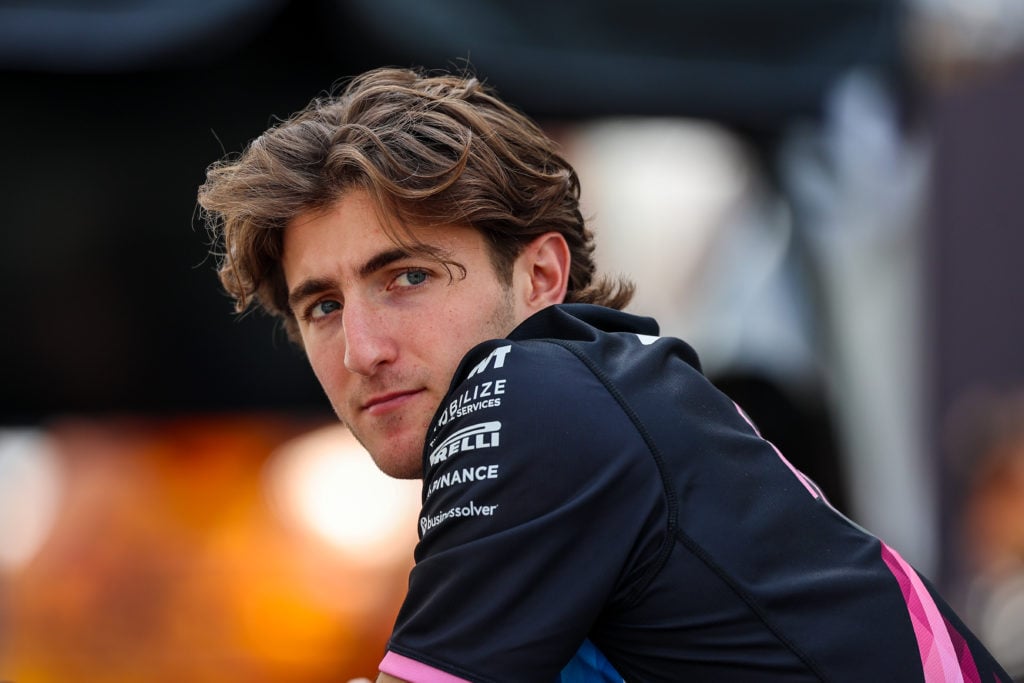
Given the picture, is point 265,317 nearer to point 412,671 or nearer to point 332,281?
point 332,281

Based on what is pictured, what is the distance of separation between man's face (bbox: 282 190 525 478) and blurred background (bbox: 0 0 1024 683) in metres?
1.87

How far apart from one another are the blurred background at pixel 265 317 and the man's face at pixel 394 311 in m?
1.87

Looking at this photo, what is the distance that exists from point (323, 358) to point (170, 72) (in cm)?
238

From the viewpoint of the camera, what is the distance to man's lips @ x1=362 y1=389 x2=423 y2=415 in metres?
2.12

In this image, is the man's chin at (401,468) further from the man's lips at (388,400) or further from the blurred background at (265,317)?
the blurred background at (265,317)

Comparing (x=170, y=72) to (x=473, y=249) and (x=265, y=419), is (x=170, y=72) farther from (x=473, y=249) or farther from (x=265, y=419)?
(x=473, y=249)

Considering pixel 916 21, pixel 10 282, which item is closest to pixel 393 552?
pixel 10 282

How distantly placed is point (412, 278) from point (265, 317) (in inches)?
92.3

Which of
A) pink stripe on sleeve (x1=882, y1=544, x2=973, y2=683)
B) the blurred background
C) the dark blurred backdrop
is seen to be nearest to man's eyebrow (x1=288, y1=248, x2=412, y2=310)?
pink stripe on sleeve (x1=882, y1=544, x2=973, y2=683)

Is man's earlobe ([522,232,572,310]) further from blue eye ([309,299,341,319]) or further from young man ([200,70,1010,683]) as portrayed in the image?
blue eye ([309,299,341,319])

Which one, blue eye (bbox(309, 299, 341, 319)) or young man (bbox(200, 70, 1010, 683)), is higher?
blue eye (bbox(309, 299, 341, 319))

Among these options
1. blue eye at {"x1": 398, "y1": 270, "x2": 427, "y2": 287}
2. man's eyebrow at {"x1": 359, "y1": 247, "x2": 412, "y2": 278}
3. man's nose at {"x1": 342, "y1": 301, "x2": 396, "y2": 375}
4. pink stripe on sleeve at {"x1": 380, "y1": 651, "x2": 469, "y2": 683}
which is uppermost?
man's eyebrow at {"x1": 359, "y1": 247, "x2": 412, "y2": 278}

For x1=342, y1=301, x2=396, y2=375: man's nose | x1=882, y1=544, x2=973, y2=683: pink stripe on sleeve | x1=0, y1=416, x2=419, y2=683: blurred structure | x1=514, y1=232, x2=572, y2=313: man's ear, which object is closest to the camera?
x1=882, y1=544, x2=973, y2=683: pink stripe on sleeve

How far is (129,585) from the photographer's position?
14.7ft
